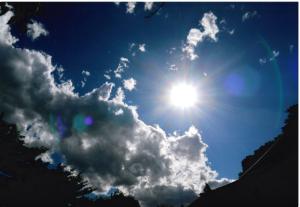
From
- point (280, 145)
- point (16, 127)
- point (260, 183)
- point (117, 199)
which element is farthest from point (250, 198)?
point (117, 199)

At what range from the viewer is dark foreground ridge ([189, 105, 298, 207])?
882 cm

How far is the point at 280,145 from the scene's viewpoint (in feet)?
30.3

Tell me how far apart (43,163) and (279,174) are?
2053 centimetres

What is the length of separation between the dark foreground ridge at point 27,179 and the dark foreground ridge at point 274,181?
16.9 metres

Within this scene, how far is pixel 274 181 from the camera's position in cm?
950

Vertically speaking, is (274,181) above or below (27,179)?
below

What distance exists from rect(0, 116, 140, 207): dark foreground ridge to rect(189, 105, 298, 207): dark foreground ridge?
1694 centimetres

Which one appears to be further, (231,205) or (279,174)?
(231,205)

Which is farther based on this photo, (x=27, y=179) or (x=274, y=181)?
(x=27, y=179)

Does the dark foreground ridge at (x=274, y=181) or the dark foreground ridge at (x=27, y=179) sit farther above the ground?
the dark foreground ridge at (x=27, y=179)

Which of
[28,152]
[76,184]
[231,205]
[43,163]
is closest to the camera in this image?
[231,205]

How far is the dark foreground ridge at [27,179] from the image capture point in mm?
17881

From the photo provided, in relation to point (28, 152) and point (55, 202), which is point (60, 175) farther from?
point (28, 152)

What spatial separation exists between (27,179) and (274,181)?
2013cm
